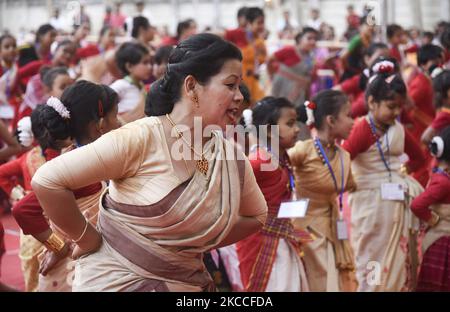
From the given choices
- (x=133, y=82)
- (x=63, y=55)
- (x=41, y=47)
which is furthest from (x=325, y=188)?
(x=41, y=47)

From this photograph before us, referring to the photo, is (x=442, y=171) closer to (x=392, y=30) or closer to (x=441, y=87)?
(x=441, y=87)

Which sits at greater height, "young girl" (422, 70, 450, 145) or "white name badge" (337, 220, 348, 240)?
"young girl" (422, 70, 450, 145)

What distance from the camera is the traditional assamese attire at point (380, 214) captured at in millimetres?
4695

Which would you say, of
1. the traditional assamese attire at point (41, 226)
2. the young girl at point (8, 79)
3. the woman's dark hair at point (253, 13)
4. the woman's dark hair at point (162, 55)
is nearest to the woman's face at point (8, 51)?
the young girl at point (8, 79)

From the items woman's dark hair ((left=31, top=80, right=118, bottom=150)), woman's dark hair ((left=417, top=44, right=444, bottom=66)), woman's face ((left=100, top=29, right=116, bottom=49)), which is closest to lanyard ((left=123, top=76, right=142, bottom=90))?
woman's dark hair ((left=31, top=80, right=118, bottom=150))

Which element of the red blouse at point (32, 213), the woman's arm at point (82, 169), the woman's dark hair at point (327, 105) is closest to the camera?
the woman's arm at point (82, 169)

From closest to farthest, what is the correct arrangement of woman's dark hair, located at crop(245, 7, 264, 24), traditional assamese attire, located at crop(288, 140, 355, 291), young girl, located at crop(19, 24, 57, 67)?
traditional assamese attire, located at crop(288, 140, 355, 291)
young girl, located at crop(19, 24, 57, 67)
woman's dark hair, located at crop(245, 7, 264, 24)

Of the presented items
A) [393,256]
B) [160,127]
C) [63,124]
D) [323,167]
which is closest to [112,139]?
[160,127]

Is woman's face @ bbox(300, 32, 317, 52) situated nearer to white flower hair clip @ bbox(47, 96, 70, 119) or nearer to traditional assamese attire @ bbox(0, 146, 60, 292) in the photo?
traditional assamese attire @ bbox(0, 146, 60, 292)

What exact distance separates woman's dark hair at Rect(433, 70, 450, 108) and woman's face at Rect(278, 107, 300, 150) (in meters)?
1.74

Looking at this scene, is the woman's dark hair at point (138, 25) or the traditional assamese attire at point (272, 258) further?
the woman's dark hair at point (138, 25)

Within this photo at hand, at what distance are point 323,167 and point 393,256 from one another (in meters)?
0.79

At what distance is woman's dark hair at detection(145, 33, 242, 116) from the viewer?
244cm

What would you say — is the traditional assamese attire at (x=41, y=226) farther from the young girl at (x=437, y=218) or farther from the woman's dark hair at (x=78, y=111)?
the young girl at (x=437, y=218)
